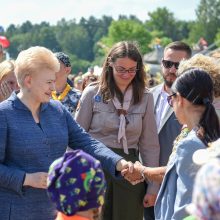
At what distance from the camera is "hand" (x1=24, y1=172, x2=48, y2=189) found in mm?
4027

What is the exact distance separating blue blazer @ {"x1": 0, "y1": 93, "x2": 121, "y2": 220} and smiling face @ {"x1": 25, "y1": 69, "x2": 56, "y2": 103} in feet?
0.38

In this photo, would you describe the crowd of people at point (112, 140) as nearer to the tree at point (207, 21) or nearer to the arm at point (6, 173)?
the arm at point (6, 173)

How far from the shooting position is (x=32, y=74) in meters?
4.22

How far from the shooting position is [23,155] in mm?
4141

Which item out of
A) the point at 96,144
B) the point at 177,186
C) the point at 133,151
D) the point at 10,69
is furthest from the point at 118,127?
the point at 177,186

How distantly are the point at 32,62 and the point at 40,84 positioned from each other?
0.54ft

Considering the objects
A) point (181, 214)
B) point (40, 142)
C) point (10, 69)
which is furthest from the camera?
point (10, 69)

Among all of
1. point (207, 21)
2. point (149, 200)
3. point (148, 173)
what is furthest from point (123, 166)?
point (207, 21)

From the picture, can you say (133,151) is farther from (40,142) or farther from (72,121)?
(40,142)

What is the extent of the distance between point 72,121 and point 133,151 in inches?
41.6

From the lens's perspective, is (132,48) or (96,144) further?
(132,48)

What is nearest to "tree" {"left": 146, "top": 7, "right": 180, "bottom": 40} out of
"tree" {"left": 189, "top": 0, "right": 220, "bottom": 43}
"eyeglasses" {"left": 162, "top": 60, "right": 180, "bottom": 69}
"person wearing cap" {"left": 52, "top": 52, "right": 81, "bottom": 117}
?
"tree" {"left": 189, "top": 0, "right": 220, "bottom": 43}

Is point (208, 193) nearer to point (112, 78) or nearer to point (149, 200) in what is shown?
point (149, 200)

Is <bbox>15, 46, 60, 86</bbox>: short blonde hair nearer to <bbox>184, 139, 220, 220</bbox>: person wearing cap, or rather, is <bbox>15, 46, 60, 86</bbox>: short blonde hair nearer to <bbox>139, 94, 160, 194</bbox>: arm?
<bbox>139, 94, 160, 194</bbox>: arm
